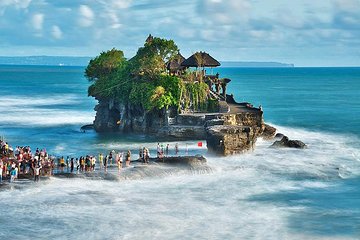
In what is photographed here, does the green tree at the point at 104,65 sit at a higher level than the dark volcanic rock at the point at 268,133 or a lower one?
higher

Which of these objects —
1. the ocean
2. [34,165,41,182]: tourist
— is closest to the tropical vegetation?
the ocean

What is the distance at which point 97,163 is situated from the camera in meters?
44.6

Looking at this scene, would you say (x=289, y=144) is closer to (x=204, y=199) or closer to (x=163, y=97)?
(x=163, y=97)

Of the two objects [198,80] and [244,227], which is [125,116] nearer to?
[198,80]

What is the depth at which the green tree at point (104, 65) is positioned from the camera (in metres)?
67.5

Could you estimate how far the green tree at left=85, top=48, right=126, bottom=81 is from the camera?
221 feet

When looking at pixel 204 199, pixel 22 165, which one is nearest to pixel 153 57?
pixel 22 165

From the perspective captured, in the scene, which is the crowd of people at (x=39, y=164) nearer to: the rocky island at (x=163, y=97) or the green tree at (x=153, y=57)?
the rocky island at (x=163, y=97)

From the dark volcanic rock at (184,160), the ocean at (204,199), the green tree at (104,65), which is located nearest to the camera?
the ocean at (204,199)

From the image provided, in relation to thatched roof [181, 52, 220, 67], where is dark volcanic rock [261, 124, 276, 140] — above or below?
below

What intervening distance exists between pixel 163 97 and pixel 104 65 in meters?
12.7

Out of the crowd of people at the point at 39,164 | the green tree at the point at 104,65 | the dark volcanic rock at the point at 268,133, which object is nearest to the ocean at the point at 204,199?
the crowd of people at the point at 39,164

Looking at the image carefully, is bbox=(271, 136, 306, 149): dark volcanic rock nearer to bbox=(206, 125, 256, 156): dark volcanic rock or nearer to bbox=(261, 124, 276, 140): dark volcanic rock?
bbox=(206, 125, 256, 156): dark volcanic rock

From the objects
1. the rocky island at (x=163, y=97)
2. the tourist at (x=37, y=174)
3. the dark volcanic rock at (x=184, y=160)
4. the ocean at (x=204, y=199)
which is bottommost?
the ocean at (x=204, y=199)
